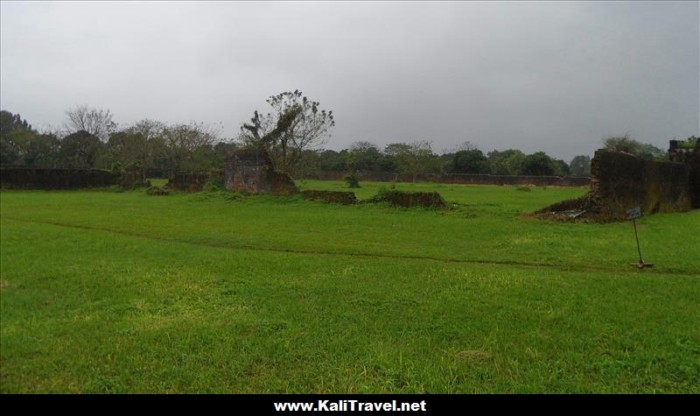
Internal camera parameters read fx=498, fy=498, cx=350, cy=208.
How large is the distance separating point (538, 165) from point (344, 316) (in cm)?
4604

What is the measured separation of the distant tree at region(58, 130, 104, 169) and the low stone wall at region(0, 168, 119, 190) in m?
14.3

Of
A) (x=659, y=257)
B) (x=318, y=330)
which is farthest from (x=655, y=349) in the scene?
(x=659, y=257)

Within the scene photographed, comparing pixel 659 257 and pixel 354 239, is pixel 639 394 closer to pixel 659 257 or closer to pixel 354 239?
pixel 659 257

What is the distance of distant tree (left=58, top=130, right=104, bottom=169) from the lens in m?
43.3

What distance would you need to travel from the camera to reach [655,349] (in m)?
3.75

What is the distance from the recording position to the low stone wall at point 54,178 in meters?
28.2

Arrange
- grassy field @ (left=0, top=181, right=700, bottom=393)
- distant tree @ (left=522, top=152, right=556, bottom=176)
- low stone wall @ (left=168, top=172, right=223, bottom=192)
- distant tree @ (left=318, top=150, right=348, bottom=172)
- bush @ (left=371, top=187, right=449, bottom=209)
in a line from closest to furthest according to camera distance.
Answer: grassy field @ (left=0, top=181, right=700, bottom=393) < bush @ (left=371, top=187, right=449, bottom=209) < low stone wall @ (left=168, top=172, right=223, bottom=192) < distant tree @ (left=522, top=152, right=556, bottom=176) < distant tree @ (left=318, top=150, right=348, bottom=172)

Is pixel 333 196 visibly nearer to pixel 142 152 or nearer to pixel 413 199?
pixel 413 199

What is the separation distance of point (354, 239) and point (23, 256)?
5517 mm

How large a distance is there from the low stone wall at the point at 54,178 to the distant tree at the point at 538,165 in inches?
1394

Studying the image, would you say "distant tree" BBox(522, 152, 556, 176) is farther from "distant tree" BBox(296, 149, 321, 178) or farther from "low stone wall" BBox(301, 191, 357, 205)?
"low stone wall" BBox(301, 191, 357, 205)
